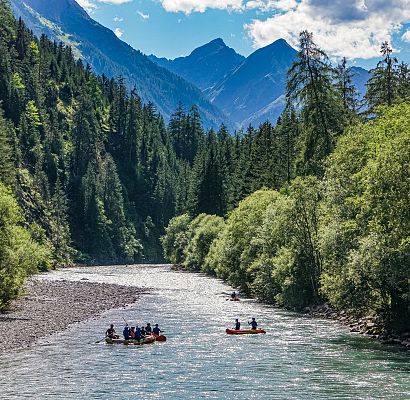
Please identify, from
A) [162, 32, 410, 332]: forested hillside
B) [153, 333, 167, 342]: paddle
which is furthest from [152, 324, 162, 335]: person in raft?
[162, 32, 410, 332]: forested hillside

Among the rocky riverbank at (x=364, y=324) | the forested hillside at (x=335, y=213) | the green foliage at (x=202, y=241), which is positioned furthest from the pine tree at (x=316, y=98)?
the green foliage at (x=202, y=241)

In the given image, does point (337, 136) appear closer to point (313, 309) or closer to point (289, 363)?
point (313, 309)

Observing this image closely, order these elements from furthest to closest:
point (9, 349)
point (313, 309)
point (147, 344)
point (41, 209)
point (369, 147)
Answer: point (41, 209), point (313, 309), point (369, 147), point (147, 344), point (9, 349)

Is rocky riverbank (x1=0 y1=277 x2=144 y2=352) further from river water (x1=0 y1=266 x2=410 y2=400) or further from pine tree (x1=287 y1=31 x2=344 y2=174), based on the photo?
pine tree (x1=287 y1=31 x2=344 y2=174)

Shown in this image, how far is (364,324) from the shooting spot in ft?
154

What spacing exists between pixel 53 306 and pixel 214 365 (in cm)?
3180

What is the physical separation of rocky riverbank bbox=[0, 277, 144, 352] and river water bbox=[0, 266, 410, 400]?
85.9 inches

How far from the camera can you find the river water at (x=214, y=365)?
30031 millimetres

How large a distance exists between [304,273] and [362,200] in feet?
56.3

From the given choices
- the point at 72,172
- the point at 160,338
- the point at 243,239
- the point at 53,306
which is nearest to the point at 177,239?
the point at 72,172

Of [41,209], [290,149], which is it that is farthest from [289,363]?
[41,209]

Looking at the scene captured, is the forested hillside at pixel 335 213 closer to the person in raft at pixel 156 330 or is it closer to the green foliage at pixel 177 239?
the person in raft at pixel 156 330

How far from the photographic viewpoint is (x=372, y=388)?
99.0 ft

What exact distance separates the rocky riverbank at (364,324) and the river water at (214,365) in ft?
3.57
